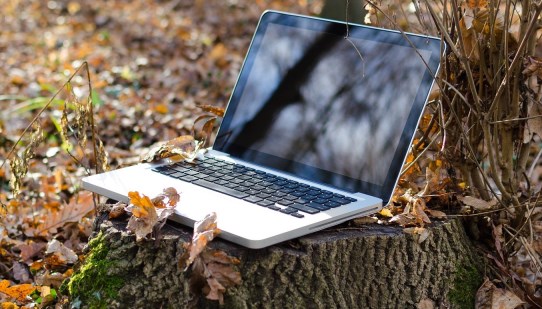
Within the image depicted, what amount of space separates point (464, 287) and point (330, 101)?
82cm

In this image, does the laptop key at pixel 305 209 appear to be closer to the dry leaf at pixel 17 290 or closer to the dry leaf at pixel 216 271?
the dry leaf at pixel 216 271

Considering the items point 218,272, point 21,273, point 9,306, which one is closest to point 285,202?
point 218,272

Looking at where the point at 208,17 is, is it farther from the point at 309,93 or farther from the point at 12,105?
the point at 309,93

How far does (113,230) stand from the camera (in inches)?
89.5

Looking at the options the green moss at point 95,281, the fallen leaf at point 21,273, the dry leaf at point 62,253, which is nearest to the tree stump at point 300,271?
the green moss at point 95,281

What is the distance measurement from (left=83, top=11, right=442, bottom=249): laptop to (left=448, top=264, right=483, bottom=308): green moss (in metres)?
0.46

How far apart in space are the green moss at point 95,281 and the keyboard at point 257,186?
1.25 ft

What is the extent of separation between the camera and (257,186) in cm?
237

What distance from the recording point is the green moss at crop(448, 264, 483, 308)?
245 centimetres

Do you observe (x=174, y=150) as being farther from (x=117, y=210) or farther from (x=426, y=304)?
(x=426, y=304)

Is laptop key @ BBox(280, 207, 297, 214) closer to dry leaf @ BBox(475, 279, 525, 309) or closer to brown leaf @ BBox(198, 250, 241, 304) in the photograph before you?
brown leaf @ BBox(198, 250, 241, 304)

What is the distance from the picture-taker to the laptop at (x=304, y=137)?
2.18m

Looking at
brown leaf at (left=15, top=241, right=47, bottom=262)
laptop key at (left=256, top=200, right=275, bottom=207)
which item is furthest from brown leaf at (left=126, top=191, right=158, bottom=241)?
brown leaf at (left=15, top=241, right=47, bottom=262)

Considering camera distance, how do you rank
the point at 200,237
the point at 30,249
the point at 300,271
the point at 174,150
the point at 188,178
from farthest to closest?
the point at 30,249 → the point at 174,150 → the point at 188,178 → the point at 300,271 → the point at 200,237
